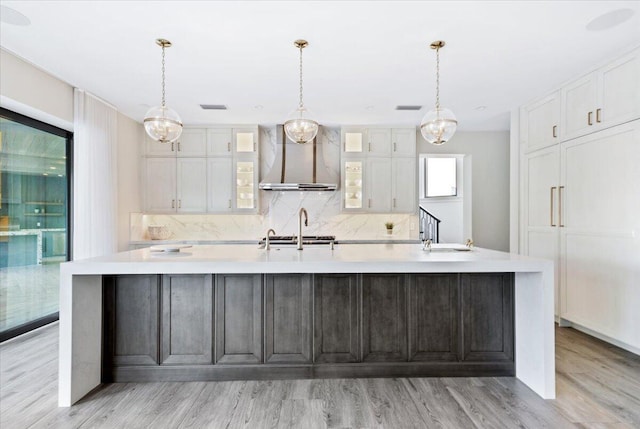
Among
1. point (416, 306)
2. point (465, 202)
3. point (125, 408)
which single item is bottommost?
point (125, 408)

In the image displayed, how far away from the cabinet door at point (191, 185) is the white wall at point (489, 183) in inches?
153

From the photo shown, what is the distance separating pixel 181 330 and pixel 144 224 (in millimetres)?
3728

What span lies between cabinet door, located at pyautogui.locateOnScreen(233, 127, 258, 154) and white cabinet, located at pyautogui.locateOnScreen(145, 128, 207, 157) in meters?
0.47

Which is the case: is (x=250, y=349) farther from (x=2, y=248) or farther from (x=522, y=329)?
(x=2, y=248)

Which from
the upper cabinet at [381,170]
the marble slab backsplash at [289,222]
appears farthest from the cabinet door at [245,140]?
the upper cabinet at [381,170]

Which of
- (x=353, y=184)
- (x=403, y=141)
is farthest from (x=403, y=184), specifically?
(x=353, y=184)

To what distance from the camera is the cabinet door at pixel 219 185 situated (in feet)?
19.0

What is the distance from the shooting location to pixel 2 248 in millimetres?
3703

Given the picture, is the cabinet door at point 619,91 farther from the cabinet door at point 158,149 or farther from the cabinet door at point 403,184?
the cabinet door at point 158,149

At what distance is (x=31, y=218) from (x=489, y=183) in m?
6.35

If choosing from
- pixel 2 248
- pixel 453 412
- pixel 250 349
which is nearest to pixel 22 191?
pixel 2 248

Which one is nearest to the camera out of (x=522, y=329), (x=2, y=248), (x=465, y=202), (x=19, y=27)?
(x=522, y=329)

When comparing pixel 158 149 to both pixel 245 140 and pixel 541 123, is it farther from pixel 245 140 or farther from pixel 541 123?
pixel 541 123

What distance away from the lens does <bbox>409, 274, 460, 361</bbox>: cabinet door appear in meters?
2.80
